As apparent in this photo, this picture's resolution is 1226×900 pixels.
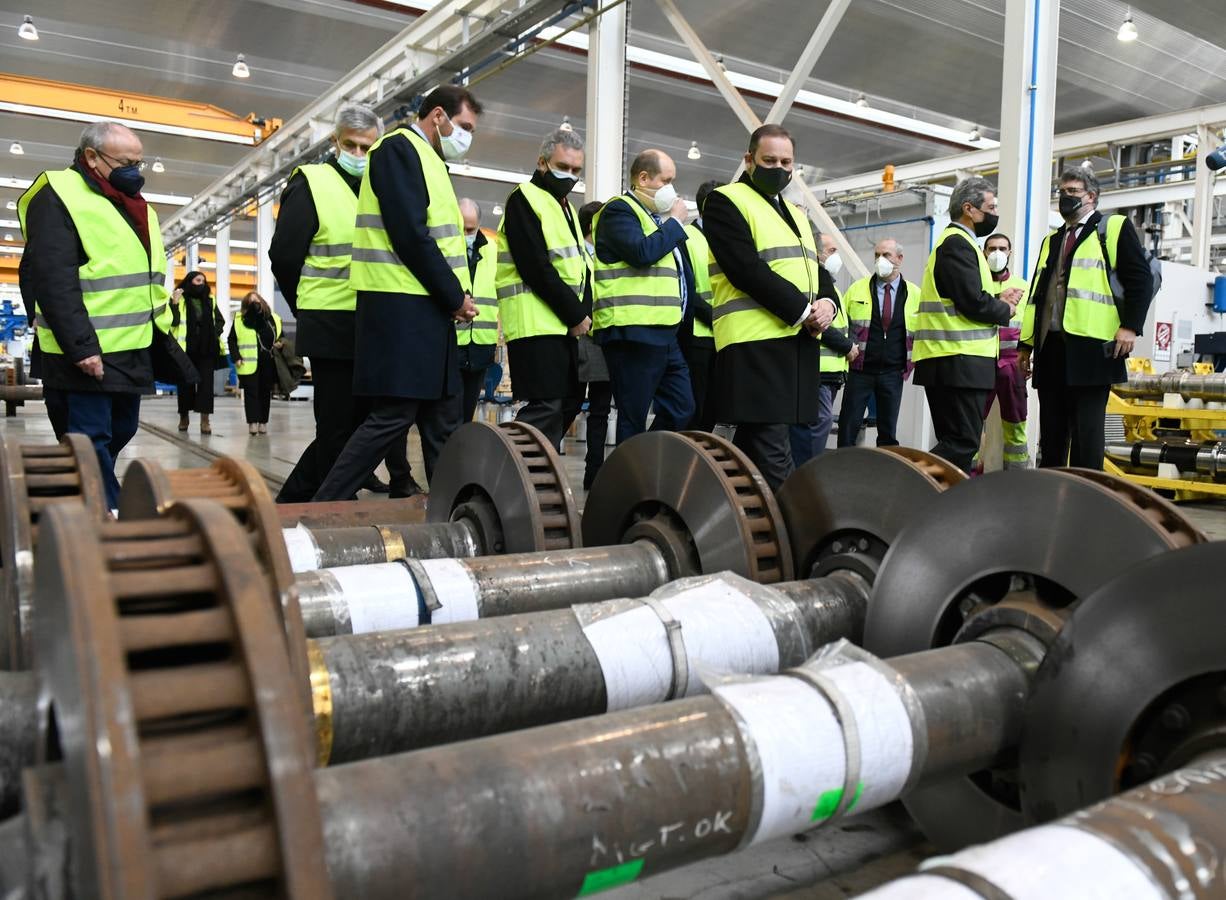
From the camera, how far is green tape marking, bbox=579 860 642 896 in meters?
0.98

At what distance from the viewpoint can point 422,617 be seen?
5.92 ft

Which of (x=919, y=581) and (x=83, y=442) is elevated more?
(x=83, y=442)

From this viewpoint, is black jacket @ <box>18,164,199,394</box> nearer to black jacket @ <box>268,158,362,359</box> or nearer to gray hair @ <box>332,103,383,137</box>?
black jacket @ <box>268,158,362,359</box>

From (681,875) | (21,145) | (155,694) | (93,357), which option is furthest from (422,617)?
(21,145)

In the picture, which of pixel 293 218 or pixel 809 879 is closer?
pixel 809 879

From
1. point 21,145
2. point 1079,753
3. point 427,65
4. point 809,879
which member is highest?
point 21,145

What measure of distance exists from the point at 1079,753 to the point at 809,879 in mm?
445

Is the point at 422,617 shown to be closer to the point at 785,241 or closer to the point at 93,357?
the point at 785,241

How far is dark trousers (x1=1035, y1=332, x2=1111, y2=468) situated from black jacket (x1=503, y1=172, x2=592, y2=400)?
2285 millimetres

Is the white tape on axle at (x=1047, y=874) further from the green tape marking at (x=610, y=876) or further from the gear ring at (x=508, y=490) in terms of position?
the gear ring at (x=508, y=490)

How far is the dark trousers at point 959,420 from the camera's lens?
4727mm

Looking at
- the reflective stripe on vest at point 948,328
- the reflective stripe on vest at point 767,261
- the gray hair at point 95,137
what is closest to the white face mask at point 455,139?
the reflective stripe on vest at point 767,261

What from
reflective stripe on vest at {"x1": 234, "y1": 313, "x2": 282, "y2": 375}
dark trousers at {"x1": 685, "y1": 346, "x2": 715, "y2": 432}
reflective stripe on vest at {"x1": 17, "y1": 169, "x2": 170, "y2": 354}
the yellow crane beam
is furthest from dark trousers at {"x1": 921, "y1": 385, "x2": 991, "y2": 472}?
the yellow crane beam

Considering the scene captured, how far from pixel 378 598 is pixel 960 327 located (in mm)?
3708
